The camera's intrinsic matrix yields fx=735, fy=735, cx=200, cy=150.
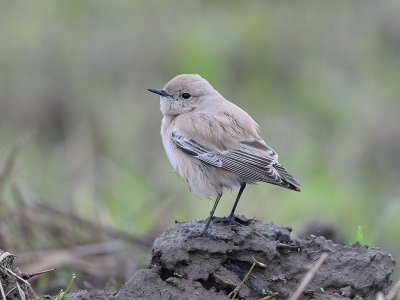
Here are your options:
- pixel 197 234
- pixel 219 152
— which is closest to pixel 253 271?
pixel 197 234

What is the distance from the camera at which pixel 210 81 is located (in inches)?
445

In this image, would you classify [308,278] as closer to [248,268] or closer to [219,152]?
[248,268]

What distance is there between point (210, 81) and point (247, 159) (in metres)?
5.96

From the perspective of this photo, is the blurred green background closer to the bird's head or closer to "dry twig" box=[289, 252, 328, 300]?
the bird's head

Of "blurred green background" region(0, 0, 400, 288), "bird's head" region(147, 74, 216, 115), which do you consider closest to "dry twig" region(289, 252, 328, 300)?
"bird's head" region(147, 74, 216, 115)

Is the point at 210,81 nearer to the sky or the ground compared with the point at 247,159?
nearer to the sky

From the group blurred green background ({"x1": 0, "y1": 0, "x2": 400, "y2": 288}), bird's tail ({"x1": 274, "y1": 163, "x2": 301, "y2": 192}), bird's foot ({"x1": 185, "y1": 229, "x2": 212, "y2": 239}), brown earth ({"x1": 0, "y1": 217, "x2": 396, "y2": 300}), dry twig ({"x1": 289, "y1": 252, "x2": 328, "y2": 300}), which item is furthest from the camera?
blurred green background ({"x1": 0, "y1": 0, "x2": 400, "y2": 288})

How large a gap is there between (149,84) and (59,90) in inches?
65.2

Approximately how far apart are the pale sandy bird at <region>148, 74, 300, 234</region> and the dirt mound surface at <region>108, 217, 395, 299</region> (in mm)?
623

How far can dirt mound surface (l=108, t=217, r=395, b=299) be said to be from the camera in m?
4.43

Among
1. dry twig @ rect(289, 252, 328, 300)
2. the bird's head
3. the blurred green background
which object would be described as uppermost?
the blurred green background

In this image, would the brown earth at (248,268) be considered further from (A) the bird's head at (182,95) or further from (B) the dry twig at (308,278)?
(A) the bird's head at (182,95)

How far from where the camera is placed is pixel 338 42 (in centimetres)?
1246

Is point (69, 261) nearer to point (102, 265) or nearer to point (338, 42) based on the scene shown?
point (102, 265)
